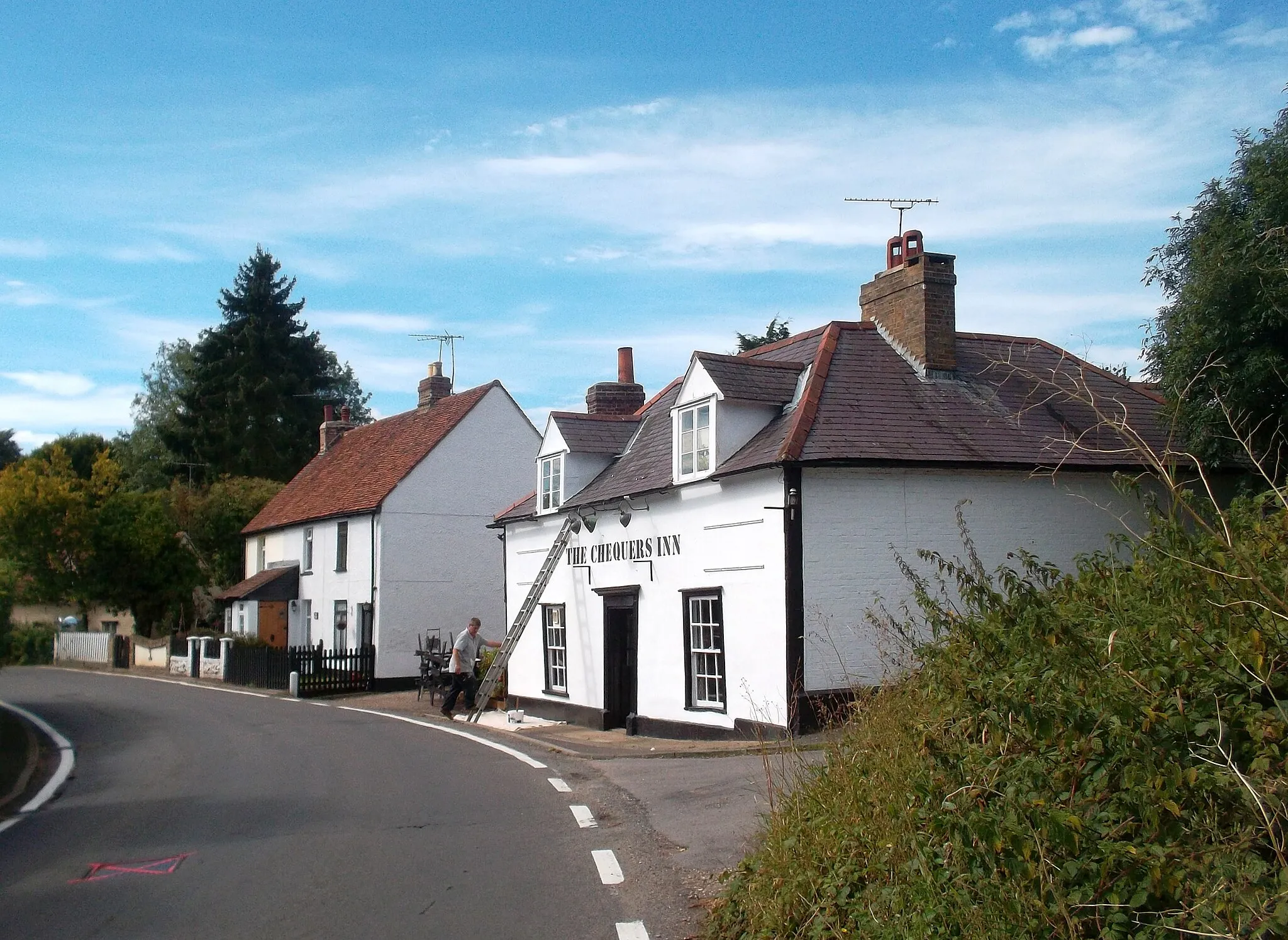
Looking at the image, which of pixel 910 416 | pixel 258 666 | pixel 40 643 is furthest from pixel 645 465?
pixel 40 643

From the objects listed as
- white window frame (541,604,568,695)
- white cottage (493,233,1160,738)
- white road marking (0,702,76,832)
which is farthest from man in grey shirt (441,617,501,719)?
white road marking (0,702,76,832)

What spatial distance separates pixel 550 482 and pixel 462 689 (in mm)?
4830

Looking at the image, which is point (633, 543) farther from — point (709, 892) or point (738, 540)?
point (709, 892)

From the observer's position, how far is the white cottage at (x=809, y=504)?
1528 cm

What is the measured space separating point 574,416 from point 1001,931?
18.7 m

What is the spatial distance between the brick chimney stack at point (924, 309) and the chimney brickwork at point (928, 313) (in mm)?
10

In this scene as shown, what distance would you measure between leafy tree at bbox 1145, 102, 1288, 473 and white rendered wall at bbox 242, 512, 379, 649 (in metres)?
24.1

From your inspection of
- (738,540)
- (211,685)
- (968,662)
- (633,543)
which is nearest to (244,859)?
(968,662)

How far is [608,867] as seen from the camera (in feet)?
27.1

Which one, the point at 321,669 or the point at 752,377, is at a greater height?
the point at 752,377

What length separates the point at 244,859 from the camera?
8820mm

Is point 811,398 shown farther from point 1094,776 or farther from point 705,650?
point 1094,776

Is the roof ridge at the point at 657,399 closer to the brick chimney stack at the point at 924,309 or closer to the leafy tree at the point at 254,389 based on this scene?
the brick chimney stack at the point at 924,309

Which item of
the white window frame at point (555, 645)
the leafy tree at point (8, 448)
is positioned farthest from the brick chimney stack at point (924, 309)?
the leafy tree at point (8, 448)
